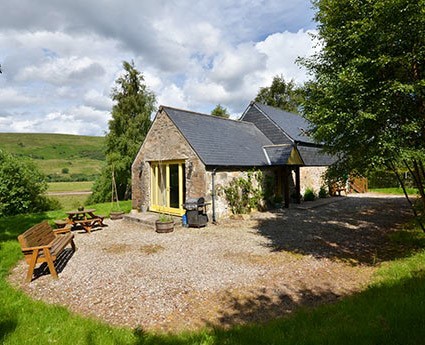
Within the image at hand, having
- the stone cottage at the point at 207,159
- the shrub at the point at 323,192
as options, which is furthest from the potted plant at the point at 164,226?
the shrub at the point at 323,192

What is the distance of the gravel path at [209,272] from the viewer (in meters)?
4.86

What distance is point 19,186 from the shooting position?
57.4 ft

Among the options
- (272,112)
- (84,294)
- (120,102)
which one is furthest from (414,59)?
(120,102)

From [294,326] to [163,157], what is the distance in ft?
37.2

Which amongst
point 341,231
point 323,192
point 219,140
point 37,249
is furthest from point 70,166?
point 341,231

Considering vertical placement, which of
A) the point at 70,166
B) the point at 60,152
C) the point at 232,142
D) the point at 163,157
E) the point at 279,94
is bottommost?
the point at 163,157

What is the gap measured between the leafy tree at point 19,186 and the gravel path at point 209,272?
9340 mm

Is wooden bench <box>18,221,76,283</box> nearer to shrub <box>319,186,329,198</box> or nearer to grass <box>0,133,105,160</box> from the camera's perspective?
shrub <box>319,186,329,198</box>

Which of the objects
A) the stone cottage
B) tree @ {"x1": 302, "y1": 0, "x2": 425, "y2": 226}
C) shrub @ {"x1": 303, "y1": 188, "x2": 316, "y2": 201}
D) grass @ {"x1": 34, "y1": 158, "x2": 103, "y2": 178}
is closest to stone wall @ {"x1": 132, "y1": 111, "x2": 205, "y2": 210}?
the stone cottage

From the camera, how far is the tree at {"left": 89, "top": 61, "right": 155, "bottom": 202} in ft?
82.9

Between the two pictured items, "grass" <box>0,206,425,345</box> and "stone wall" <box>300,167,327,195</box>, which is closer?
"grass" <box>0,206,425,345</box>

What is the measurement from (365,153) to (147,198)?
11.5 metres

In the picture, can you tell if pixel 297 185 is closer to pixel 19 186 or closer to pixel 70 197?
pixel 19 186

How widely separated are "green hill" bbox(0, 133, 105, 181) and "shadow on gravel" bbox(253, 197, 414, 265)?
35332 millimetres
